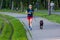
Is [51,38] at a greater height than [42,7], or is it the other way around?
[51,38]

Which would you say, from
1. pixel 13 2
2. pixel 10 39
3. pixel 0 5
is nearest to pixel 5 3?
pixel 0 5

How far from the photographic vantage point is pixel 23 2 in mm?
69562

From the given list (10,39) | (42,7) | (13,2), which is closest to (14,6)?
(13,2)

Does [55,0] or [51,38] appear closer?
[51,38]

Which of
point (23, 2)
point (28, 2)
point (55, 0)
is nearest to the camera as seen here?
point (23, 2)

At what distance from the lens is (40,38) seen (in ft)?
54.9

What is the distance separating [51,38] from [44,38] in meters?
0.39

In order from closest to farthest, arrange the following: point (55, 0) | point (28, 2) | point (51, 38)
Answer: point (51, 38) → point (28, 2) → point (55, 0)

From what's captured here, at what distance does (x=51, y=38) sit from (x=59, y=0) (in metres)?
65.7

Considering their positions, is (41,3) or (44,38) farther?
(41,3)

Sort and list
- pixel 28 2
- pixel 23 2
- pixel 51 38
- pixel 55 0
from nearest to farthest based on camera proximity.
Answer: pixel 51 38 → pixel 23 2 → pixel 28 2 → pixel 55 0

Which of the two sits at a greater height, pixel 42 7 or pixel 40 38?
pixel 40 38

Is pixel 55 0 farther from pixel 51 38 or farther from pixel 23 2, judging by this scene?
pixel 51 38

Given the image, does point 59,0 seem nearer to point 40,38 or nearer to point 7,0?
point 7,0
